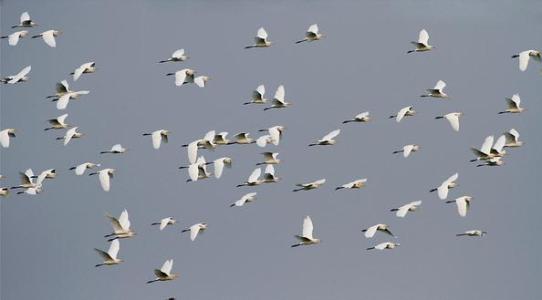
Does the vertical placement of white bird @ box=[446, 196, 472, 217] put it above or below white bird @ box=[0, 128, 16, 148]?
below

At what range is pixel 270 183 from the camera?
86.5 meters

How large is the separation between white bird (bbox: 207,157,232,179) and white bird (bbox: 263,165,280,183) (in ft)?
3.69

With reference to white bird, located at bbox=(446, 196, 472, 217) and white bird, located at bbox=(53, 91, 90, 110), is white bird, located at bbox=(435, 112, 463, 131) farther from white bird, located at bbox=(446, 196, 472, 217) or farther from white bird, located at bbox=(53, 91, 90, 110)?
white bird, located at bbox=(53, 91, 90, 110)

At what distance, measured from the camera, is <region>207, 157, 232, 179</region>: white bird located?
3310 inches

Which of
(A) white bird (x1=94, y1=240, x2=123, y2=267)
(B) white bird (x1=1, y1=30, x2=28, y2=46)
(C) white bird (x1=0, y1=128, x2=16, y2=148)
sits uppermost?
(B) white bird (x1=1, y1=30, x2=28, y2=46)

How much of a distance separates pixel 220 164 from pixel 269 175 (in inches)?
74.4

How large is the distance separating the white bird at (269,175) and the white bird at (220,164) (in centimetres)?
113

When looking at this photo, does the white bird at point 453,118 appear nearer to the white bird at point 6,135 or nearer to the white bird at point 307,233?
the white bird at point 307,233

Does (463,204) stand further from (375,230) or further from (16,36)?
(16,36)

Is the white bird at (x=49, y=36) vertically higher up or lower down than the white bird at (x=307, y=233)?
higher up

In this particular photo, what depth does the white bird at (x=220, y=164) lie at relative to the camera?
84.1 metres

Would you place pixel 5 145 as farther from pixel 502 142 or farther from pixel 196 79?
pixel 502 142

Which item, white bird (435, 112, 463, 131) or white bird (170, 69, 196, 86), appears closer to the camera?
white bird (170, 69, 196, 86)

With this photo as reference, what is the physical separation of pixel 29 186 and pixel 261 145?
277 inches
